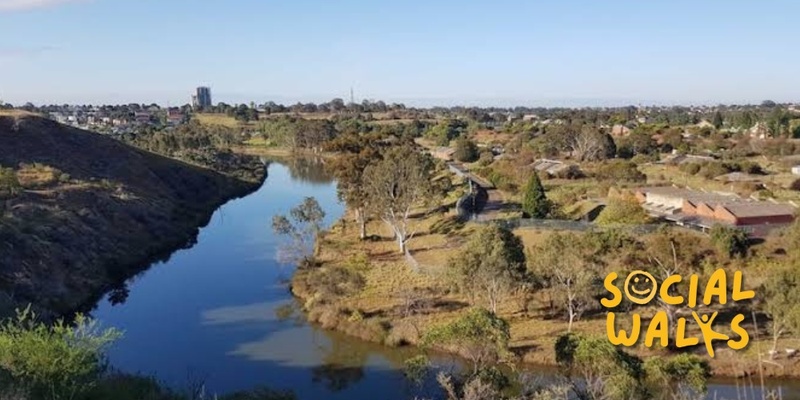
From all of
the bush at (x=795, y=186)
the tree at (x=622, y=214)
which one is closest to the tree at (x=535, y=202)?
the tree at (x=622, y=214)

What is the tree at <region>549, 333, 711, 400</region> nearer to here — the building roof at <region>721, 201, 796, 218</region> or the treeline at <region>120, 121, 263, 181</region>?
the building roof at <region>721, 201, 796, 218</region>

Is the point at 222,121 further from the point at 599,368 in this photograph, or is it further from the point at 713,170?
the point at 599,368

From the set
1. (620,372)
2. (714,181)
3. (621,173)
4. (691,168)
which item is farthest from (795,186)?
(620,372)

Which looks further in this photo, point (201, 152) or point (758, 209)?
point (201, 152)

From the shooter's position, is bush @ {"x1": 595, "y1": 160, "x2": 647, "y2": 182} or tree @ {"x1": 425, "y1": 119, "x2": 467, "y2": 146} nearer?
bush @ {"x1": 595, "y1": 160, "x2": 647, "y2": 182}

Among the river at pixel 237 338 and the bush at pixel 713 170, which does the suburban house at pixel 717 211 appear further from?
the river at pixel 237 338

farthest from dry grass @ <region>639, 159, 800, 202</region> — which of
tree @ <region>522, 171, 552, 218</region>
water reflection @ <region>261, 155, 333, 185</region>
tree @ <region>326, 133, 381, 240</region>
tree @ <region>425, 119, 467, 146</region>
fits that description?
tree @ <region>425, 119, 467, 146</region>
